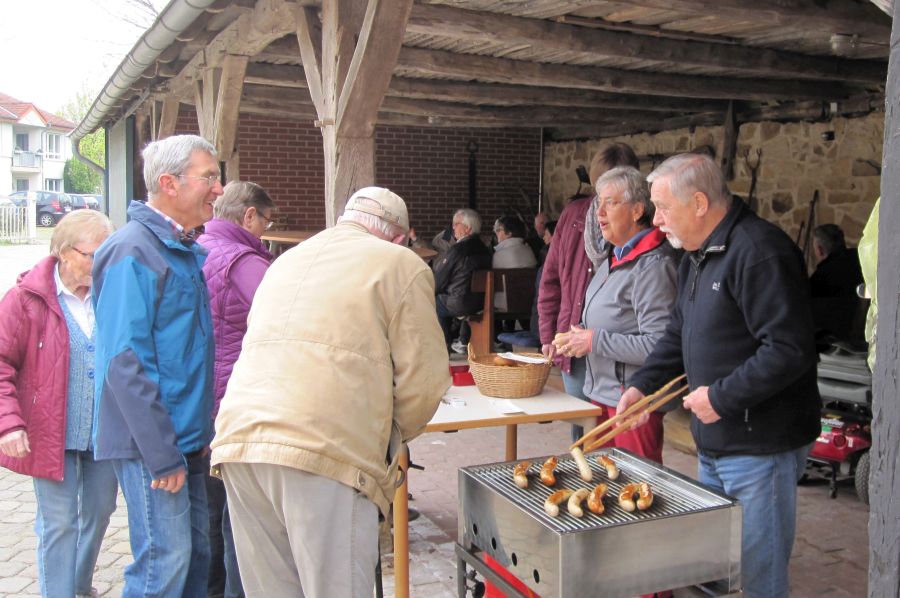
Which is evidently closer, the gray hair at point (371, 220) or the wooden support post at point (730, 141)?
the gray hair at point (371, 220)

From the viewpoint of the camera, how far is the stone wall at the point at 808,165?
8.09m

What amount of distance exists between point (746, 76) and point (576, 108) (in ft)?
8.67

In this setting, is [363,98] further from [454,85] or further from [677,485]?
[454,85]

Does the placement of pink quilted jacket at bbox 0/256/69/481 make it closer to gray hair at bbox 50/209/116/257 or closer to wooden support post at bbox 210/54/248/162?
gray hair at bbox 50/209/116/257

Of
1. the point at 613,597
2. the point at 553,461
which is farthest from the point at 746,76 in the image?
the point at 613,597

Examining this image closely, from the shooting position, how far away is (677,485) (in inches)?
101

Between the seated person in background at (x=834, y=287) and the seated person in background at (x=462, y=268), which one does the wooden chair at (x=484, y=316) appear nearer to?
the seated person in background at (x=462, y=268)

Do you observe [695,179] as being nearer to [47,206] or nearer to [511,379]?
[511,379]

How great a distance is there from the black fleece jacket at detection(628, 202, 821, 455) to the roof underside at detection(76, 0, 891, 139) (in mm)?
2830

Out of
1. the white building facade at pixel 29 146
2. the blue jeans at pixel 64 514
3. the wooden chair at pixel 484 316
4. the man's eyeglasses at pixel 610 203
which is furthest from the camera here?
the white building facade at pixel 29 146

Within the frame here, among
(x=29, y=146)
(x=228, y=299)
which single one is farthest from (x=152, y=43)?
(x=29, y=146)

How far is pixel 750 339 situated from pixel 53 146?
6279 cm

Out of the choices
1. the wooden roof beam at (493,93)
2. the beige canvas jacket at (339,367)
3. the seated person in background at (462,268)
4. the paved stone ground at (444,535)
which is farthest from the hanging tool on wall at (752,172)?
Result: the beige canvas jacket at (339,367)

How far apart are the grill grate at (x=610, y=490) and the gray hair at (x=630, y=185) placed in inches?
42.9
